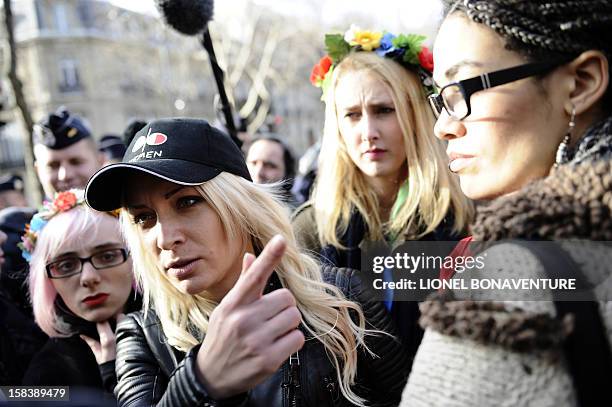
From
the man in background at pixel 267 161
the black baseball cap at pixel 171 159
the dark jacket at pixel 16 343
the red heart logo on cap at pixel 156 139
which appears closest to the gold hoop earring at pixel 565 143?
the black baseball cap at pixel 171 159

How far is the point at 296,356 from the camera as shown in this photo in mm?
1775

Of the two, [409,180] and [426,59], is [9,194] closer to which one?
[409,180]

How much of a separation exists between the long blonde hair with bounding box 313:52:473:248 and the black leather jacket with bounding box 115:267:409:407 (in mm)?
738

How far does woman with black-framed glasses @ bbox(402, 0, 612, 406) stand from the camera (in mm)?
794

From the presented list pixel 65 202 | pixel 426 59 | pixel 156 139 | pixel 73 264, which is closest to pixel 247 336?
pixel 156 139

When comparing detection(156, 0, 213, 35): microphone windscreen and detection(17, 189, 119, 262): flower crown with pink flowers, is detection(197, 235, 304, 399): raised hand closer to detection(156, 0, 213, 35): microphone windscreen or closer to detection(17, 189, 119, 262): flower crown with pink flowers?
detection(17, 189, 119, 262): flower crown with pink flowers

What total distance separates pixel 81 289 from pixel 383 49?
1.97 m

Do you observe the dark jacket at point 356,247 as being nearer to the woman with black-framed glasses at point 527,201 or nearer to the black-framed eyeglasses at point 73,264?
the black-framed eyeglasses at point 73,264

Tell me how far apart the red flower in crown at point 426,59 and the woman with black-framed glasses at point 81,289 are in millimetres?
1797

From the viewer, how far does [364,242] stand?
282cm

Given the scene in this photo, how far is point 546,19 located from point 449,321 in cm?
67

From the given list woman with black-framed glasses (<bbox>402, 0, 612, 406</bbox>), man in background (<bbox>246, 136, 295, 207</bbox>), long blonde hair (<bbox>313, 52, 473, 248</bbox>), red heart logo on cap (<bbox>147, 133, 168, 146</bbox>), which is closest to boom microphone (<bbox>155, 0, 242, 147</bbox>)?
long blonde hair (<bbox>313, 52, 473, 248</bbox>)

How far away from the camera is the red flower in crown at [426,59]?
286cm

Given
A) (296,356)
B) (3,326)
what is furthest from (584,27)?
(3,326)
